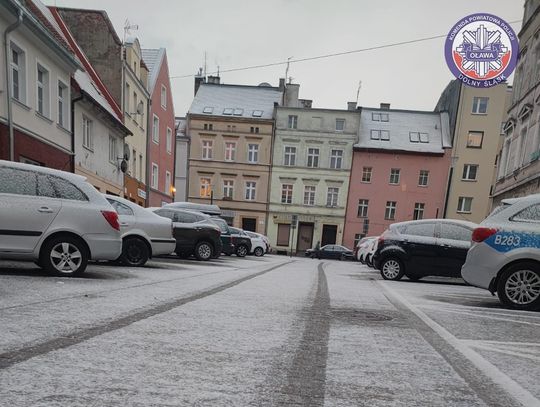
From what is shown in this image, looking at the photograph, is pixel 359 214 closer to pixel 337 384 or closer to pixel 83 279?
pixel 83 279

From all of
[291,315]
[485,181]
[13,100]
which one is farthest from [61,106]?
[485,181]

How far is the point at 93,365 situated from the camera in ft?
7.41

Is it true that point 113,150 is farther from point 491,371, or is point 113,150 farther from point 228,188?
point 491,371

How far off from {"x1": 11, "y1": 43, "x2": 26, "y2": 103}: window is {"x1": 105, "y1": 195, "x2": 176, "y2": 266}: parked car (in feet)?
20.2

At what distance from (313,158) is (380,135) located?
7009 mm

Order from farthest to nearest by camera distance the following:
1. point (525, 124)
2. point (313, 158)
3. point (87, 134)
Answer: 1. point (313, 158)
2. point (525, 124)
3. point (87, 134)

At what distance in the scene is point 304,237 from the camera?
128ft

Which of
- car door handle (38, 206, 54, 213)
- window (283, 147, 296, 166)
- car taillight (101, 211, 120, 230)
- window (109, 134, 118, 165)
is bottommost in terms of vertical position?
car taillight (101, 211, 120, 230)

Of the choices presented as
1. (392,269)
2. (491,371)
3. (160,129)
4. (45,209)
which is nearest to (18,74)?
(45,209)

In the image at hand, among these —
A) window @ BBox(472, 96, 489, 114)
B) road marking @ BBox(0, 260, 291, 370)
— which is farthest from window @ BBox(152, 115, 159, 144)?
window @ BBox(472, 96, 489, 114)

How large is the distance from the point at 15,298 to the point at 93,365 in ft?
8.16

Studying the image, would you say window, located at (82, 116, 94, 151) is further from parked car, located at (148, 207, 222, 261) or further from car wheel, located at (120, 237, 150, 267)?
car wheel, located at (120, 237, 150, 267)

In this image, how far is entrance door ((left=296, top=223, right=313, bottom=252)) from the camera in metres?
38.9

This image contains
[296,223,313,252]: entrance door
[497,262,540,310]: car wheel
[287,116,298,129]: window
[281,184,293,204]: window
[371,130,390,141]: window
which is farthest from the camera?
[281,184,293,204]: window
